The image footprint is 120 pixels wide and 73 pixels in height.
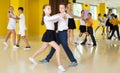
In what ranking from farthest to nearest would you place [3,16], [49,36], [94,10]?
1. [94,10]
2. [3,16]
3. [49,36]

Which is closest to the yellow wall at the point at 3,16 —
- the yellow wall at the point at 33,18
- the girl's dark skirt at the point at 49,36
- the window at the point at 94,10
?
the yellow wall at the point at 33,18

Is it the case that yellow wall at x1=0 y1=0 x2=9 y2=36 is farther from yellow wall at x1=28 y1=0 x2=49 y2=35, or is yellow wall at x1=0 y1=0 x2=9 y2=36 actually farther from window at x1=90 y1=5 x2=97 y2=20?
window at x1=90 y1=5 x2=97 y2=20

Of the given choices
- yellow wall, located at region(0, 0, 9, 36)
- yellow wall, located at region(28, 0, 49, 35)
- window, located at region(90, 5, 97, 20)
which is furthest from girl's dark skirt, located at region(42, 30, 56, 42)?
window, located at region(90, 5, 97, 20)

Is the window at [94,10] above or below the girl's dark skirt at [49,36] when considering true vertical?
below

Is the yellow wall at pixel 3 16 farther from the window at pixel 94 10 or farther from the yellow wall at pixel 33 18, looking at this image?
the window at pixel 94 10

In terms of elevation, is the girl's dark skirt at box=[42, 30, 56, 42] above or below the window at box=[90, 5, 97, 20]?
above

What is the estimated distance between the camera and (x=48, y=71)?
502cm

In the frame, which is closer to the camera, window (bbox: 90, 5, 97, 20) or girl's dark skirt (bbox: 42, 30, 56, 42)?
girl's dark skirt (bbox: 42, 30, 56, 42)

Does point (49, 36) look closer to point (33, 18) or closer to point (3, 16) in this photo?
point (3, 16)

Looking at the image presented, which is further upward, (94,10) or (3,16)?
(3,16)

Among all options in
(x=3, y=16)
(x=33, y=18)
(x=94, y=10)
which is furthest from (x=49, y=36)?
(x=94, y=10)

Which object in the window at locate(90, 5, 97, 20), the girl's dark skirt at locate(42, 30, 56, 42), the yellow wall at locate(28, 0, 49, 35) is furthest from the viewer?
the window at locate(90, 5, 97, 20)

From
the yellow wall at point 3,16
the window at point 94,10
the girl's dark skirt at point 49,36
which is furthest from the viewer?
the window at point 94,10

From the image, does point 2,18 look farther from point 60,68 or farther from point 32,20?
point 60,68
